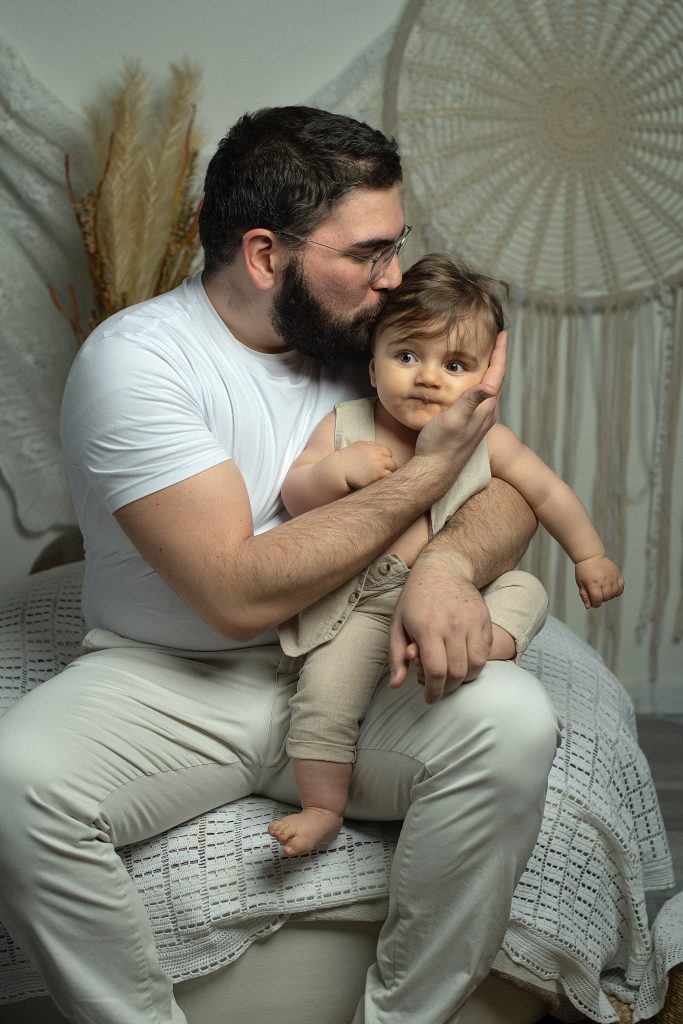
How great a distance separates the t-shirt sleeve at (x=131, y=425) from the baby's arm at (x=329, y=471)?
0.52 ft

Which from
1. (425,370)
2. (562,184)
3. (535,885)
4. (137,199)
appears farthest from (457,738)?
(562,184)

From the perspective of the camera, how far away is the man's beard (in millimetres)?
1766

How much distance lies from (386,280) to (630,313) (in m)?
1.47

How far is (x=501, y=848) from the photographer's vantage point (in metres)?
1.41

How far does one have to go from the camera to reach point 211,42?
2852 millimetres

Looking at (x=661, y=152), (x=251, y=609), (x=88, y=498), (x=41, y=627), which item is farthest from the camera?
(x=661, y=152)

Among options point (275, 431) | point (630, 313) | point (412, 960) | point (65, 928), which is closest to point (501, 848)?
point (412, 960)

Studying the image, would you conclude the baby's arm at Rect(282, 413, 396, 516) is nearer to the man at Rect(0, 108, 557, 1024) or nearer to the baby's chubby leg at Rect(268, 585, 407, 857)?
the man at Rect(0, 108, 557, 1024)

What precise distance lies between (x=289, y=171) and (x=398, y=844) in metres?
1.09

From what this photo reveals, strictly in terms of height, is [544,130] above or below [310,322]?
above

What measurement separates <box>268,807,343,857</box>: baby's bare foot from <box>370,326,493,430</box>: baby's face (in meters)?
0.63

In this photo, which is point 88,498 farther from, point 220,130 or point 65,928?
point 220,130

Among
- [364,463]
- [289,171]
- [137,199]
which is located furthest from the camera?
[137,199]

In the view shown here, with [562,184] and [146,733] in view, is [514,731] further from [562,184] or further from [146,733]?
[562,184]
